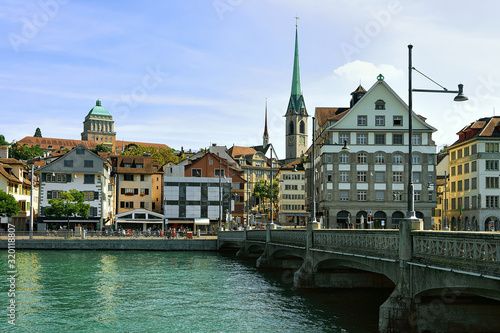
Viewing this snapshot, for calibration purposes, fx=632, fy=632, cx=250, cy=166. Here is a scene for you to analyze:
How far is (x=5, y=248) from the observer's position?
7488 centimetres

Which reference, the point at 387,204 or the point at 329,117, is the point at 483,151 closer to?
the point at 387,204

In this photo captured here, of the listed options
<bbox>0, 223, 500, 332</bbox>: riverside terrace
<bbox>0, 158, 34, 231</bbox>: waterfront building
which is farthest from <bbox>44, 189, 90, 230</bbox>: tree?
<bbox>0, 223, 500, 332</bbox>: riverside terrace

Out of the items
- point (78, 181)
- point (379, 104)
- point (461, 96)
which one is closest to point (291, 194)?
point (78, 181)

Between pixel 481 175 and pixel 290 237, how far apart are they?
48.9m

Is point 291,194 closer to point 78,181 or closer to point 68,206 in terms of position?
point 78,181

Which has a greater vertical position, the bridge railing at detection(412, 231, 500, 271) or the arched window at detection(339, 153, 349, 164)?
the arched window at detection(339, 153, 349, 164)

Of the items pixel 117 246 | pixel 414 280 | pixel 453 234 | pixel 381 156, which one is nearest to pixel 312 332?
pixel 414 280

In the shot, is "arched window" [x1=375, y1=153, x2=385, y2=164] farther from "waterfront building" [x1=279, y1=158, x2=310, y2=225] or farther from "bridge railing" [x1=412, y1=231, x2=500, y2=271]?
"waterfront building" [x1=279, y1=158, x2=310, y2=225]

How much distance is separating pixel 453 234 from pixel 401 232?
12.7ft

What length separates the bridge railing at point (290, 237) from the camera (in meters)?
39.9

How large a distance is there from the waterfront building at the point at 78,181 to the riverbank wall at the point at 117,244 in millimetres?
18241

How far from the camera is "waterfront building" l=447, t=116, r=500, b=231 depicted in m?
83.8

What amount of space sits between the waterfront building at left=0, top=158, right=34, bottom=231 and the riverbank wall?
1543cm

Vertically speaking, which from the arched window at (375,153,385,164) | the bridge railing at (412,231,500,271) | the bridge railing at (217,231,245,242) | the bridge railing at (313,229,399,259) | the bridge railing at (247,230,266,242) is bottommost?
the bridge railing at (217,231,245,242)
